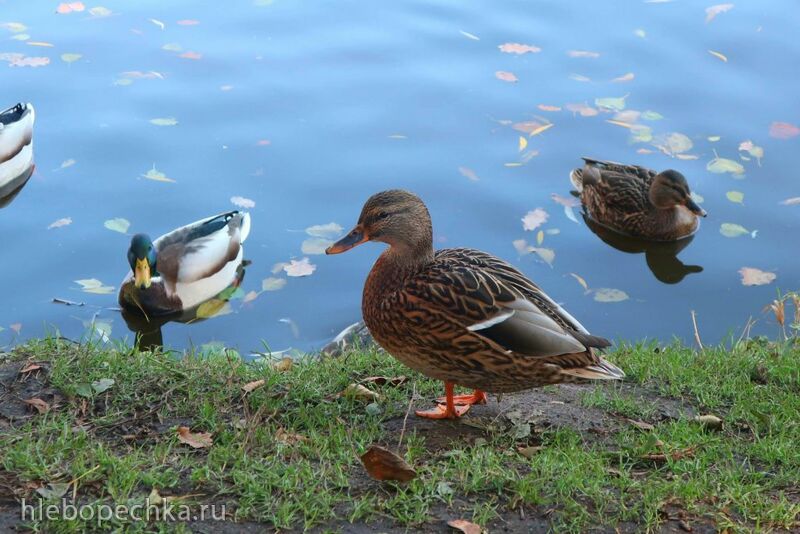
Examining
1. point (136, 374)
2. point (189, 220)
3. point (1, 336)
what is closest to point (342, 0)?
point (189, 220)

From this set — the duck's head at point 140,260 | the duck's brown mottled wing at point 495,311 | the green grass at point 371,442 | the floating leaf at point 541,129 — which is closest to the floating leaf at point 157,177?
the duck's head at point 140,260

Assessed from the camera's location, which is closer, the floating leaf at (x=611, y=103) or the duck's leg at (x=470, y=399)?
the duck's leg at (x=470, y=399)

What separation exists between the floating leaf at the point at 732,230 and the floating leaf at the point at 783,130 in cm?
135

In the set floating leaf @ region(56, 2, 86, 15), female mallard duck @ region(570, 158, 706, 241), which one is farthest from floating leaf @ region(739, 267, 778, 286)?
floating leaf @ region(56, 2, 86, 15)

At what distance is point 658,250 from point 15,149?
5.76 meters

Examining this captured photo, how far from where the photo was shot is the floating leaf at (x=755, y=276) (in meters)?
8.02

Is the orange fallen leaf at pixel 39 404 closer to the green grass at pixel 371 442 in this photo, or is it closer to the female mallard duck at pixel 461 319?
the green grass at pixel 371 442

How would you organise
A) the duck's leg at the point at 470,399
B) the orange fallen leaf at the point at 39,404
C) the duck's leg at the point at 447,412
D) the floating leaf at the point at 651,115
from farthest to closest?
the floating leaf at the point at 651,115
the duck's leg at the point at 470,399
the duck's leg at the point at 447,412
the orange fallen leaf at the point at 39,404

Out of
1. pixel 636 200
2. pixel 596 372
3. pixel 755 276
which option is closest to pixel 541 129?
pixel 636 200

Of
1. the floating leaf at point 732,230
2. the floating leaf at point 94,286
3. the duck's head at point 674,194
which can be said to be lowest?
the floating leaf at point 94,286

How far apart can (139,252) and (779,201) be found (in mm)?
5423

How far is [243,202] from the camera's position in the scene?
8602 mm

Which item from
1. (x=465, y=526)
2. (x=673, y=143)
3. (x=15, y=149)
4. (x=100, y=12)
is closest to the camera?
(x=465, y=526)

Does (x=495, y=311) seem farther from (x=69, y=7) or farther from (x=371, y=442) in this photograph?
(x=69, y=7)
